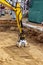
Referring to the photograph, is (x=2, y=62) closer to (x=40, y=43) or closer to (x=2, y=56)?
(x=2, y=56)

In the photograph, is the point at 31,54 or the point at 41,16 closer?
the point at 31,54

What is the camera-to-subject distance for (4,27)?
13.8 m

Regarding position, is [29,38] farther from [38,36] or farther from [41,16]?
[41,16]

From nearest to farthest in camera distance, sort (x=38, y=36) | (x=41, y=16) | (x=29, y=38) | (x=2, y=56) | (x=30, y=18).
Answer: (x=2, y=56) < (x=38, y=36) < (x=29, y=38) < (x=41, y=16) < (x=30, y=18)

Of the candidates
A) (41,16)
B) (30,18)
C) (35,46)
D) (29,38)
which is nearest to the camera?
(35,46)

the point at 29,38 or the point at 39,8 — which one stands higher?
the point at 39,8

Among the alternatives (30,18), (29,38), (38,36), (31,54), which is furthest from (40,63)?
(30,18)

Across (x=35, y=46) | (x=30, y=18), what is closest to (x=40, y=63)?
(x=35, y=46)

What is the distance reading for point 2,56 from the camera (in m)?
7.43

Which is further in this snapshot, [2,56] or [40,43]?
[40,43]

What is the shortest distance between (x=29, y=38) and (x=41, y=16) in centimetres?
263

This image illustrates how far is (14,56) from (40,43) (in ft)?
7.61

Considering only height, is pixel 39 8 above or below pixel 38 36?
above

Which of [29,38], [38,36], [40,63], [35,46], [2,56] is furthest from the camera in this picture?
[29,38]
